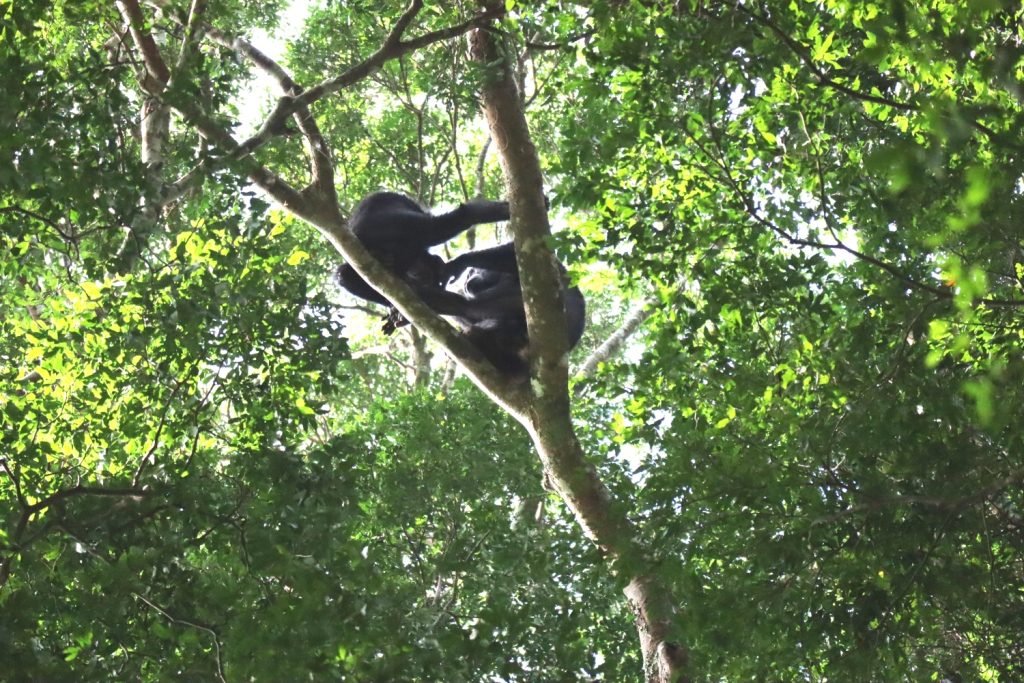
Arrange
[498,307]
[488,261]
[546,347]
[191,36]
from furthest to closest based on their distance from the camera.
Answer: [488,261] < [498,307] < [546,347] < [191,36]

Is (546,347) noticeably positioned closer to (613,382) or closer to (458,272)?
(613,382)

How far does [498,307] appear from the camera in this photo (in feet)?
20.0

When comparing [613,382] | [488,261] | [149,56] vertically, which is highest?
[149,56]

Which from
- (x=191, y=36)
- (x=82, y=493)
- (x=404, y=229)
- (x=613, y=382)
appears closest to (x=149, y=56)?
(x=191, y=36)

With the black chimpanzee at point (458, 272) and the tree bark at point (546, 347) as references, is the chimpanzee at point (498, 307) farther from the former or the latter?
the tree bark at point (546, 347)

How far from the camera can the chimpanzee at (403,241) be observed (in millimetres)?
6117

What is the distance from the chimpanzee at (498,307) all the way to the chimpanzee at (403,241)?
0.16 meters

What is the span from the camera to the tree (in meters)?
3.48

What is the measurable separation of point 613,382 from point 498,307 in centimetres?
113

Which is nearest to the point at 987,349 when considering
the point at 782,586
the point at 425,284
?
the point at 782,586

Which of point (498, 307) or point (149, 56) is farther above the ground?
point (149, 56)

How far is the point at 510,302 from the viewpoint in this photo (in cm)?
609

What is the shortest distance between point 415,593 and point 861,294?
8.99 feet

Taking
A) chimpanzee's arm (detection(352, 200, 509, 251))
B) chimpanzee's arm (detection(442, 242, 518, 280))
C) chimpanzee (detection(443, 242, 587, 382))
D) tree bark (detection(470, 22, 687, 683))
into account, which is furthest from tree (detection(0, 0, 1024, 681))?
chimpanzee's arm (detection(442, 242, 518, 280))
